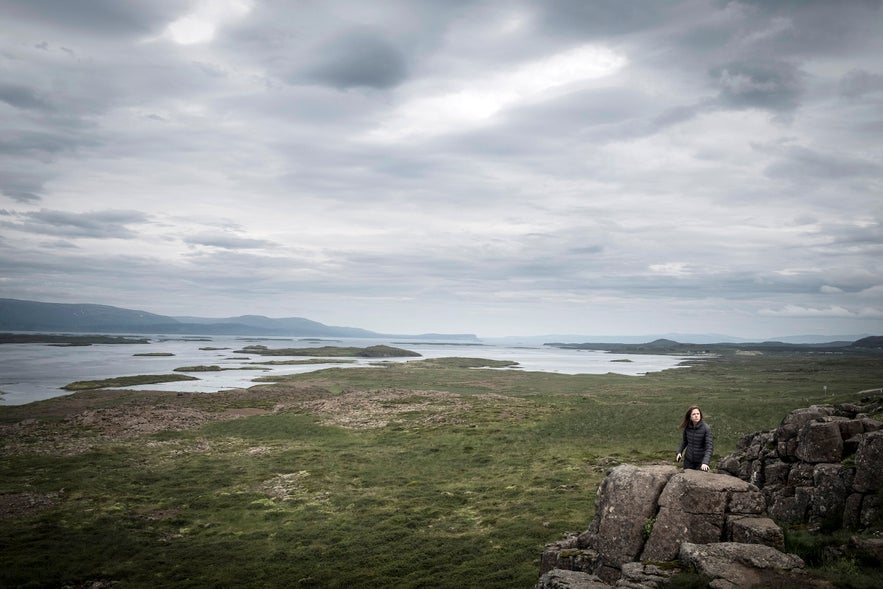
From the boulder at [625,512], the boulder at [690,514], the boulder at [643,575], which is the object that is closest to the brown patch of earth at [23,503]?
the boulder at [625,512]

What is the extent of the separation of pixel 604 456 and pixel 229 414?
172 feet

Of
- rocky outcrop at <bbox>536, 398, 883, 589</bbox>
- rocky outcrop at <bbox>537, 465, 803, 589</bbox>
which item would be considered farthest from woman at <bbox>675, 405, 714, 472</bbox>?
rocky outcrop at <bbox>537, 465, 803, 589</bbox>

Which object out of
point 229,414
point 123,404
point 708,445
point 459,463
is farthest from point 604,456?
point 123,404

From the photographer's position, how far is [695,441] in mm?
20266

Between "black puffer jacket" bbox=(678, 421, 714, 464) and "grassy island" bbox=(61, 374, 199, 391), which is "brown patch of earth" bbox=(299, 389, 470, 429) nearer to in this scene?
"black puffer jacket" bbox=(678, 421, 714, 464)

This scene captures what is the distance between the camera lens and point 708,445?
65.0ft

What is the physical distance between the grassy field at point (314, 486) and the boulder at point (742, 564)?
8898 millimetres

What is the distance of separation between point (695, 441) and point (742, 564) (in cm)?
626

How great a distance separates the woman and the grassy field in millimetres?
8582

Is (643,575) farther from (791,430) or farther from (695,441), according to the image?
(791,430)

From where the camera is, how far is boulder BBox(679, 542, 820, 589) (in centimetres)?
1352

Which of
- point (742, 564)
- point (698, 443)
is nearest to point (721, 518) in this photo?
point (742, 564)

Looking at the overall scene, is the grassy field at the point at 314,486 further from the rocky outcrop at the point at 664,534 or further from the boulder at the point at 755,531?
the boulder at the point at 755,531

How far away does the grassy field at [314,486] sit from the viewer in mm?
24344
